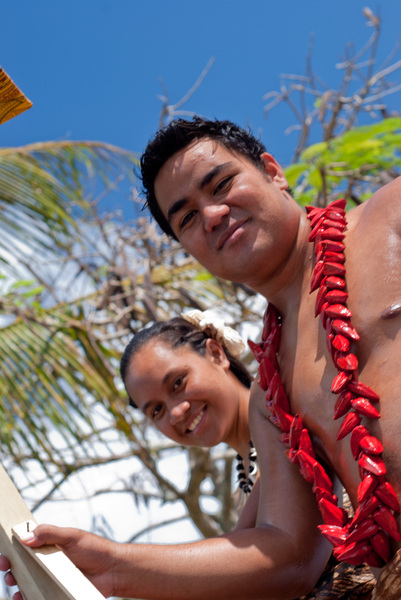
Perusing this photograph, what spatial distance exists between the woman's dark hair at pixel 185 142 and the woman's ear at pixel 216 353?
79cm

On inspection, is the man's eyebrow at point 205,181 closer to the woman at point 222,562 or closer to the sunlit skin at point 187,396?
the woman at point 222,562

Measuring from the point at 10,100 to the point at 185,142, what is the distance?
517 millimetres

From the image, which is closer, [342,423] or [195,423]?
[342,423]

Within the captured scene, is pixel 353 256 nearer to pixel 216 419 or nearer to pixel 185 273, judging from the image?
pixel 216 419

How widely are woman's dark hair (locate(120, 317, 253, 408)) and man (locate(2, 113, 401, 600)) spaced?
735 mm

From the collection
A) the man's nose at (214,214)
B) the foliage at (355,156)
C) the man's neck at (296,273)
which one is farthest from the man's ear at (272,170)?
the foliage at (355,156)

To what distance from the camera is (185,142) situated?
197 cm

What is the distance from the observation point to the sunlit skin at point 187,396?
2.58 metres

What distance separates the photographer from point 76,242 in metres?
5.29

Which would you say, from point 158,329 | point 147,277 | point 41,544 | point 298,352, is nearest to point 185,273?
point 147,277

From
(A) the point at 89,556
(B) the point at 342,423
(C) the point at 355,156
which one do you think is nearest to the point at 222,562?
(A) the point at 89,556

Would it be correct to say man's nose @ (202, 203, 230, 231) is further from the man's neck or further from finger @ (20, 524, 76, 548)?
finger @ (20, 524, 76, 548)

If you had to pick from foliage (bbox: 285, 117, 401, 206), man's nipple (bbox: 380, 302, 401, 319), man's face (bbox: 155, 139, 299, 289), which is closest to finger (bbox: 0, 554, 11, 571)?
man's face (bbox: 155, 139, 299, 289)

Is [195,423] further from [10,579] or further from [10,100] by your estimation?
[10,100]
